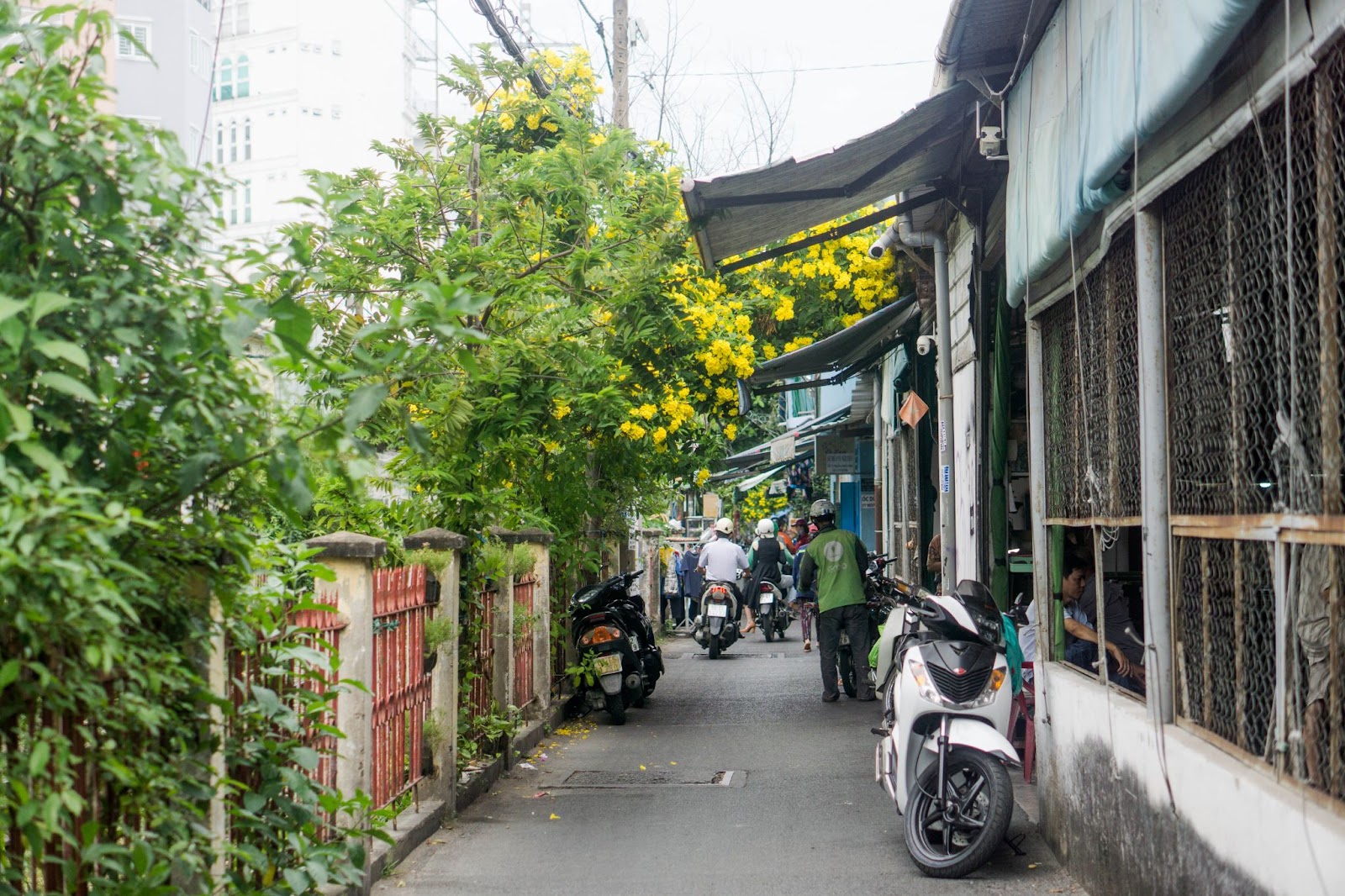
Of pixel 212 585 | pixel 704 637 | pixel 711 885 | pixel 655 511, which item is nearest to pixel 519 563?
pixel 711 885

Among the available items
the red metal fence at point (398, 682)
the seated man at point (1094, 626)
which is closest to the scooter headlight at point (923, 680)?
the seated man at point (1094, 626)

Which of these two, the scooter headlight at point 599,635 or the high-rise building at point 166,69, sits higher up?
the high-rise building at point 166,69

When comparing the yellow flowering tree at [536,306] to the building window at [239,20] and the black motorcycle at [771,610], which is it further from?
the building window at [239,20]

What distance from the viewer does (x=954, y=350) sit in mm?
11664

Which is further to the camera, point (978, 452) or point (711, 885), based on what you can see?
point (978, 452)

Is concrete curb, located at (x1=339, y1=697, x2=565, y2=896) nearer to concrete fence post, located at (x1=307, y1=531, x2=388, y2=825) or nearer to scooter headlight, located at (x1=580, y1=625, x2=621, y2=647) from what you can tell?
concrete fence post, located at (x1=307, y1=531, x2=388, y2=825)

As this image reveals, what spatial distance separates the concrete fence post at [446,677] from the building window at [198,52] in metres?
22.2

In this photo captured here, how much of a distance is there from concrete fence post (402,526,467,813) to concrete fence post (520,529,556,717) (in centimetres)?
296

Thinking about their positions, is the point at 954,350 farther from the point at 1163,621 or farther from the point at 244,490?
the point at 244,490

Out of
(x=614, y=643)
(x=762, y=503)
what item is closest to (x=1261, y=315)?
(x=614, y=643)

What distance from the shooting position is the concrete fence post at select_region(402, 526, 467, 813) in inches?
309

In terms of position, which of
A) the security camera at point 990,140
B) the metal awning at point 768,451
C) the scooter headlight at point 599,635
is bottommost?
the scooter headlight at point 599,635

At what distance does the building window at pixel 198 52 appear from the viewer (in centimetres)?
2817

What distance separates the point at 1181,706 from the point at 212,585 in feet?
11.3
